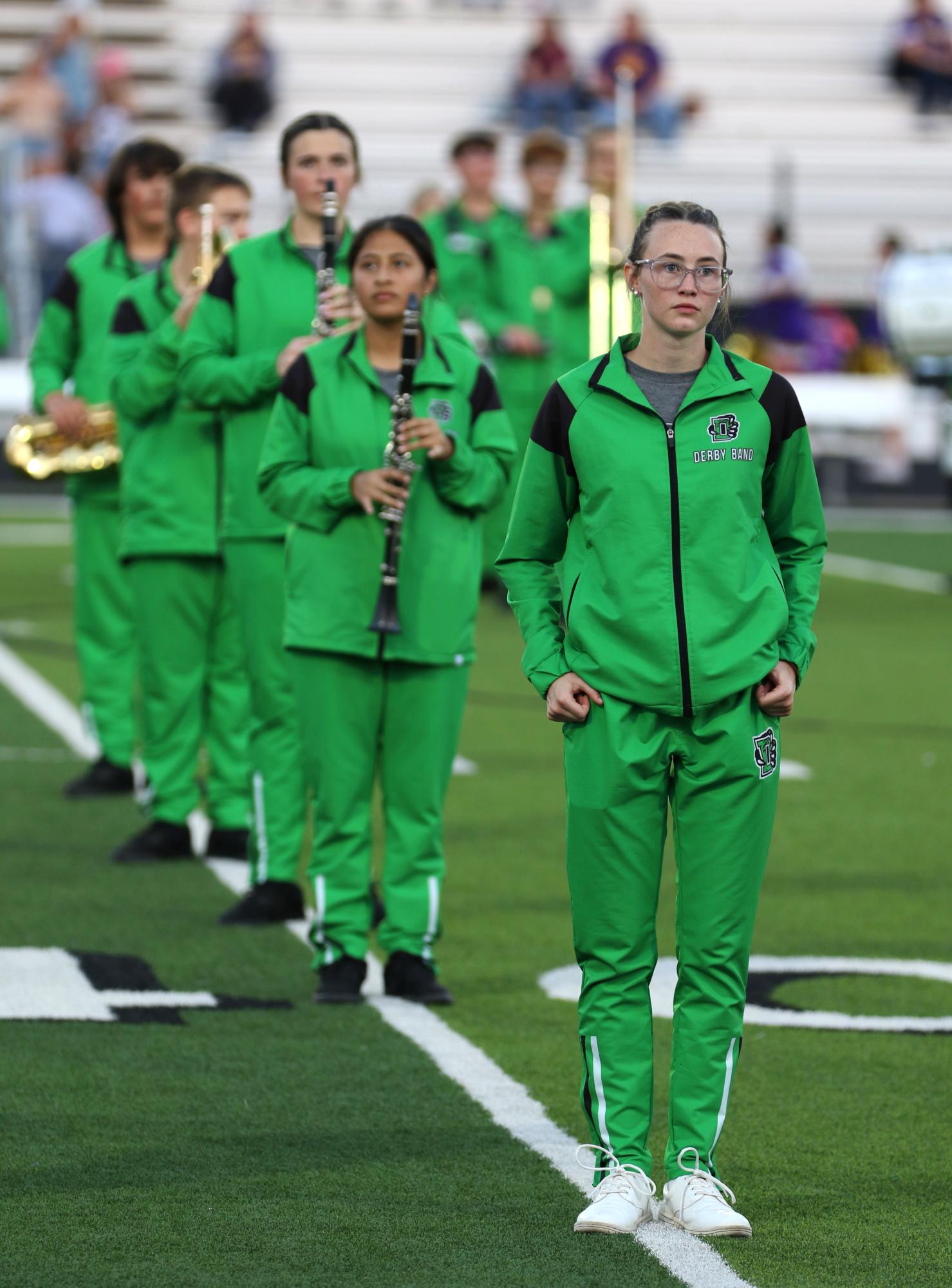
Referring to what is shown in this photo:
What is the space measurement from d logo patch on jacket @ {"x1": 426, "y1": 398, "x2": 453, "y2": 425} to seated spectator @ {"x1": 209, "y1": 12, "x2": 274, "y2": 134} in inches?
839

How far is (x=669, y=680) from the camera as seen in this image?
395cm

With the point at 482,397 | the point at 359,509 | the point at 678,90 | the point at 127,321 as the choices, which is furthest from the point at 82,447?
the point at 678,90

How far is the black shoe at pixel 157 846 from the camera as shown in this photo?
7.29m

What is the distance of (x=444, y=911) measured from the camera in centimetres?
662

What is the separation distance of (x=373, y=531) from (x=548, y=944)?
132cm

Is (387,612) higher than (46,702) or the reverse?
higher

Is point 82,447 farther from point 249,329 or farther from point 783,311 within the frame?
point 783,311

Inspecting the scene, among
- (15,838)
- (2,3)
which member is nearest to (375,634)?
(15,838)

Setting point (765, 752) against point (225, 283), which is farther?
point (225, 283)

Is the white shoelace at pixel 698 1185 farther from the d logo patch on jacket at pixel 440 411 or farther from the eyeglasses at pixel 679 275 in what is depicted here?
the d logo patch on jacket at pixel 440 411

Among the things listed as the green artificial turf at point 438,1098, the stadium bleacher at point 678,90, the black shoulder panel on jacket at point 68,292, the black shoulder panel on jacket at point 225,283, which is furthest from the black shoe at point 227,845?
the stadium bleacher at point 678,90

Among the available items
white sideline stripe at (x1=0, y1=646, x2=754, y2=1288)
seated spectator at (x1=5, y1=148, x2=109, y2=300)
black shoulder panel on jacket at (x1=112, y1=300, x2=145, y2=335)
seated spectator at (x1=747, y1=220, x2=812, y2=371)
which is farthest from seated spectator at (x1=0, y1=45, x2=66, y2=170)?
white sideline stripe at (x1=0, y1=646, x2=754, y2=1288)

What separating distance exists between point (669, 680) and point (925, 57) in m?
25.9

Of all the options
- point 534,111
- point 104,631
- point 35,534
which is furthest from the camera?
point 534,111
